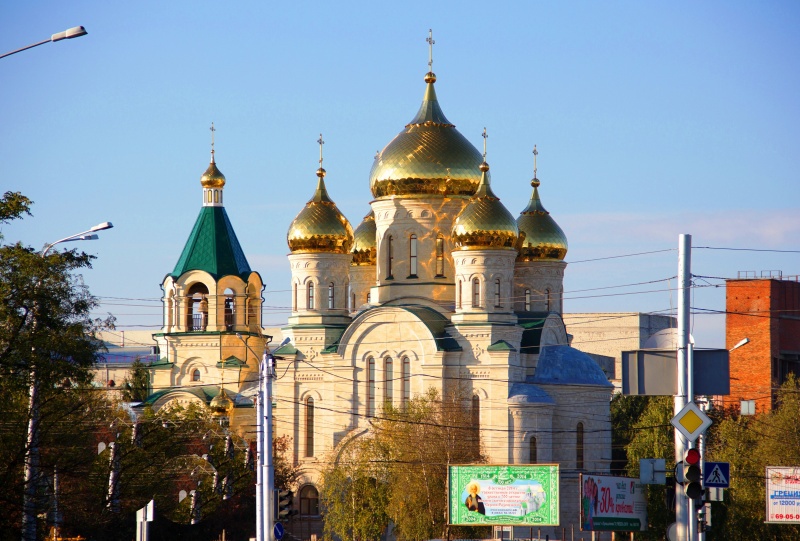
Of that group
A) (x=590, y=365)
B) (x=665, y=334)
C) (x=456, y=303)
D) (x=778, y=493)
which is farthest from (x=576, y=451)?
(x=665, y=334)

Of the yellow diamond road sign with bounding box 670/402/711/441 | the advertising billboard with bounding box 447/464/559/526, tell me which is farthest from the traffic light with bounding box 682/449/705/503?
the advertising billboard with bounding box 447/464/559/526

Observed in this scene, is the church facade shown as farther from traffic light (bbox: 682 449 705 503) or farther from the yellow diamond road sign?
traffic light (bbox: 682 449 705 503)

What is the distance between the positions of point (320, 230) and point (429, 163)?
4428 mm

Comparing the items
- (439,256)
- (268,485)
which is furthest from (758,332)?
(268,485)

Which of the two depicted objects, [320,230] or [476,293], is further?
[320,230]

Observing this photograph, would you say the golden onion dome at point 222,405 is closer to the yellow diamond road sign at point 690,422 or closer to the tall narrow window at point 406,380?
the tall narrow window at point 406,380

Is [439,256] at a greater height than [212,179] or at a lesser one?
lesser

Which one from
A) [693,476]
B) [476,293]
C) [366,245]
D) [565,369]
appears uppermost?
[366,245]

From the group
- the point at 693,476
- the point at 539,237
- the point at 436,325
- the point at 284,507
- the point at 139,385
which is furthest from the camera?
the point at 139,385

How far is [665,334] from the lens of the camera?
7275 cm

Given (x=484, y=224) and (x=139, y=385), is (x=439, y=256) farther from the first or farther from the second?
(x=139, y=385)

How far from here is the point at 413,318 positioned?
50875 mm

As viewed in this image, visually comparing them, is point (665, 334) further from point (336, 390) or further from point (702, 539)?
point (702, 539)

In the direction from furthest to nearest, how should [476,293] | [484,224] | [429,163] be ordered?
1. [429,163]
2. [476,293]
3. [484,224]
